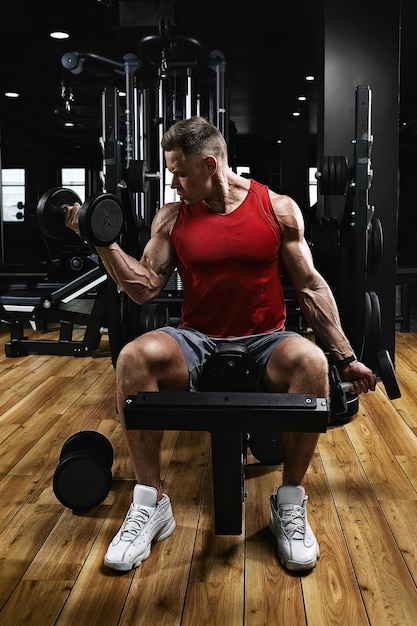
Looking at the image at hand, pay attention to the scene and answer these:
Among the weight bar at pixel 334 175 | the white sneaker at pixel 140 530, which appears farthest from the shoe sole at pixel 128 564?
the weight bar at pixel 334 175

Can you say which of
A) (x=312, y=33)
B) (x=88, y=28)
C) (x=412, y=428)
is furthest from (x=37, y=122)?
(x=412, y=428)

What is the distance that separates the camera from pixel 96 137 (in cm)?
1053

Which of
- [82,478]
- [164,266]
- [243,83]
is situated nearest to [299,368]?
[164,266]

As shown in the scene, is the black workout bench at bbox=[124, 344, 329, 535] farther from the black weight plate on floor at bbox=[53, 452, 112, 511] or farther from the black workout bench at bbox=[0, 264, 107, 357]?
the black workout bench at bbox=[0, 264, 107, 357]

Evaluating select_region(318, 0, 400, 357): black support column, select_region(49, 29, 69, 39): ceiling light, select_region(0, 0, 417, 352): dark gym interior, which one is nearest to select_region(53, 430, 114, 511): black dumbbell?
select_region(0, 0, 417, 352): dark gym interior

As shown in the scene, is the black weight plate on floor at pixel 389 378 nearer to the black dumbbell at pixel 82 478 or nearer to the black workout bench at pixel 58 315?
the black dumbbell at pixel 82 478

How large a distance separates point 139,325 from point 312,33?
4.08 meters

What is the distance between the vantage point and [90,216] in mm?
1612

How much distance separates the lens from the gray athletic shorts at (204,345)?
1.80 metres

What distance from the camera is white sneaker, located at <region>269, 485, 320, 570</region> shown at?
1.65 m

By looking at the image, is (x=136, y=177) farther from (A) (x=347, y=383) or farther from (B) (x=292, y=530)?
(B) (x=292, y=530)

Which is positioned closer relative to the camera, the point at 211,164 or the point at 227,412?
the point at 227,412

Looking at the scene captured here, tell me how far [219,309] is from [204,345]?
118mm

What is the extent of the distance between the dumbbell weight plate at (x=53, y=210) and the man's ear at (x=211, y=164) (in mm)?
364
